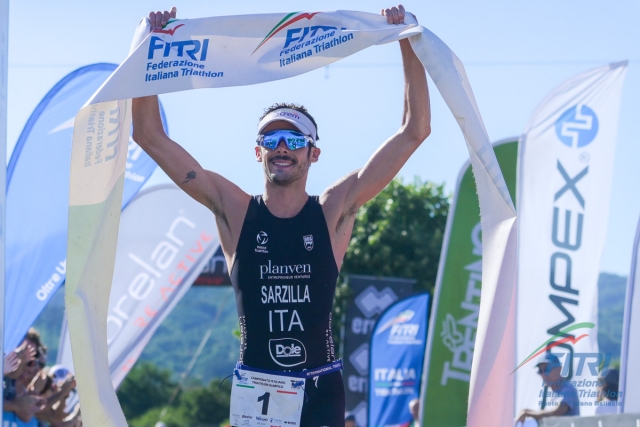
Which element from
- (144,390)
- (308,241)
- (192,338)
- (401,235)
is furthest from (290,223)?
(192,338)

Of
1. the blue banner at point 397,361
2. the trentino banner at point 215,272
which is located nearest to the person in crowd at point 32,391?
the blue banner at point 397,361

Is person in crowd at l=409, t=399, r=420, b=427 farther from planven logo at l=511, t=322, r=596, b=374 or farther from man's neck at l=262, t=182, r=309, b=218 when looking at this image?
man's neck at l=262, t=182, r=309, b=218

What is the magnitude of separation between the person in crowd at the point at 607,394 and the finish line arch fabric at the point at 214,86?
4624 millimetres

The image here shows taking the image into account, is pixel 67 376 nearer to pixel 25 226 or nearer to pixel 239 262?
pixel 25 226

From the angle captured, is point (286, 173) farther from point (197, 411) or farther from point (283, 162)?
point (197, 411)

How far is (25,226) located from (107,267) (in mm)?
3379

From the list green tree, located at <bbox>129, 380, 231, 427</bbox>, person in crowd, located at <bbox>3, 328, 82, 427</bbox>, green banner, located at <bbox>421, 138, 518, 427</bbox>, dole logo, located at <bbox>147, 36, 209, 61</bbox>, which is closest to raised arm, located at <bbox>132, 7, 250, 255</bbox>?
dole logo, located at <bbox>147, 36, 209, 61</bbox>

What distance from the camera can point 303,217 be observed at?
4.11 metres

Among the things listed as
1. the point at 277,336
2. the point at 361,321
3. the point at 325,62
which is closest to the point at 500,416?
the point at 277,336

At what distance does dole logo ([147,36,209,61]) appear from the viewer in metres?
4.17

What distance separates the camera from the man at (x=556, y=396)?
7.96 m

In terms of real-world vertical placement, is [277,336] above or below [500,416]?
above

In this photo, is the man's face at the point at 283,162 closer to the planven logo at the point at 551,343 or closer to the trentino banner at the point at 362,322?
the planven logo at the point at 551,343

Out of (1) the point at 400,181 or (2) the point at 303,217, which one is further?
(1) the point at 400,181
